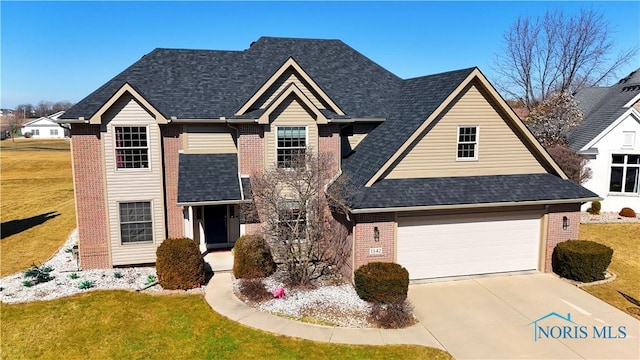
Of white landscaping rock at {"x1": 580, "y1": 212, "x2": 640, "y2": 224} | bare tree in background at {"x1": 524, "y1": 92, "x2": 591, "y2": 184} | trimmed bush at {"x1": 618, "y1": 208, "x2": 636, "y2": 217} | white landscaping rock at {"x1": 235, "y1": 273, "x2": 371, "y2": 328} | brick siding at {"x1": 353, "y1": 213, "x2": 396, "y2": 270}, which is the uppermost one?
bare tree in background at {"x1": 524, "y1": 92, "x2": 591, "y2": 184}

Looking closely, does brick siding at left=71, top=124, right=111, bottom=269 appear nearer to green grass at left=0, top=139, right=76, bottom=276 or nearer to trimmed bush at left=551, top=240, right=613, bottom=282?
green grass at left=0, top=139, right=76, bottom=276

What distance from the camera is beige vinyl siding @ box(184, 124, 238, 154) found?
1838 cm

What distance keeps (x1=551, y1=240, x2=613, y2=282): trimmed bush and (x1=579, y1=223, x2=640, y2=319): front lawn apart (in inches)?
20.3

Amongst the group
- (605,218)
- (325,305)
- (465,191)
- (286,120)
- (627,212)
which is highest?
(286,120)

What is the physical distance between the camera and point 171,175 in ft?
59.2

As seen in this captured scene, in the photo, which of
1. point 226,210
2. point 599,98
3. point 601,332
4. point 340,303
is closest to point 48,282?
point 226,210

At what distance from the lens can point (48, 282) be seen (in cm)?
1600

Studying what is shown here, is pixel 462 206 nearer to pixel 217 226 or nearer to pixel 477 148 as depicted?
pixel 477 148

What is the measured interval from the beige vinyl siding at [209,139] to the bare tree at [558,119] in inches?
875

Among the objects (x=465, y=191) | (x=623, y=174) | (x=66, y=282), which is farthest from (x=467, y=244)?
(x=623, y=174)

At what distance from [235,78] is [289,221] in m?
8.56

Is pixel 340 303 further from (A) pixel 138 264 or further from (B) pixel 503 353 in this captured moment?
(A) pixel 138 264

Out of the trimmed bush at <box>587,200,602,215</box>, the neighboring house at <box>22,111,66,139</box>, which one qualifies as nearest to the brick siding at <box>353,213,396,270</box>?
the trimmed bush at <box>587,200,602,215</box>

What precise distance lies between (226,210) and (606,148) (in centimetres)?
2319
